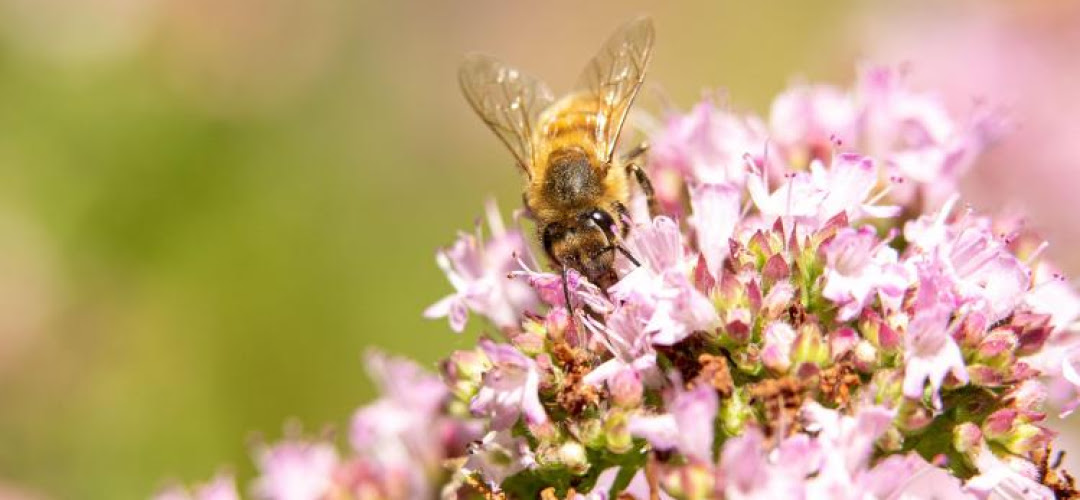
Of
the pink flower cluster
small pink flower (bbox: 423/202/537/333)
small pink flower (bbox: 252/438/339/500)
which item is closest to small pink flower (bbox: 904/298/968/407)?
the pink flower cluster

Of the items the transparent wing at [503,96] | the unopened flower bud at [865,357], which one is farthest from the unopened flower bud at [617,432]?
the transparent wing at [503,96]

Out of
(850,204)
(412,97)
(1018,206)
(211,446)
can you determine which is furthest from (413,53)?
(850,204)

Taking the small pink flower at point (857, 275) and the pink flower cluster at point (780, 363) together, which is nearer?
the pink flower cluster at point (780, 363)

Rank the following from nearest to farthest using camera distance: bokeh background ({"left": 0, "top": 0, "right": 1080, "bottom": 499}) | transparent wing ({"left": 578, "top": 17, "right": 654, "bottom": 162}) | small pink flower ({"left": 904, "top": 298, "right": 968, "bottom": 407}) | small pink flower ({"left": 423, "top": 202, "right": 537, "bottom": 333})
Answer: small pink flower ({"left": 904, "top": 298, "right": 968, "bottom": 407}) < small pink flower ({"left": 423, "top": 202, "right": 537, "bottom": 333}) < transparent wing ({"left": 578, "top": 17, "right": 654, "bottom": 162}) < bokeh background ({"left": 0, "top": 0, "right": 1080, "bottom": 499})

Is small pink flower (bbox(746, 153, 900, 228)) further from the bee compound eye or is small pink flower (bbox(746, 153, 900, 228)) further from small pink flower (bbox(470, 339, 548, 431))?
small pink flower (bbox(470, 339, 548, 431))

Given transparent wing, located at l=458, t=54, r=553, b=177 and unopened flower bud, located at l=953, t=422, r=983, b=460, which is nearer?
unopened flower bud, located at l=953, t=422, r=983, b=460

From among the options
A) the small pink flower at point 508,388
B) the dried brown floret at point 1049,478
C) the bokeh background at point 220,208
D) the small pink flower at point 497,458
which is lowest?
the dried brown floret at point 1049,478

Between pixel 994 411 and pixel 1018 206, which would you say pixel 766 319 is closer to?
pixel 994 411

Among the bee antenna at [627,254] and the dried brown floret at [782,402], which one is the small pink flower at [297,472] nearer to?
the bee antenna at [627,254]
